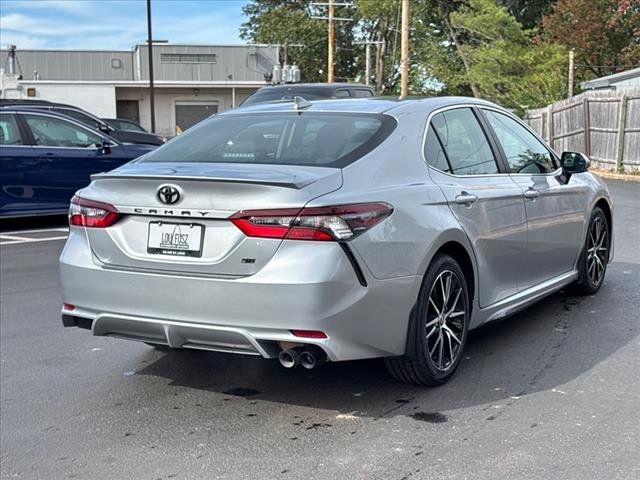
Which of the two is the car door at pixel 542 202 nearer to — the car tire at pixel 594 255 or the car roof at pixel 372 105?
the car tire at pixel 594 255

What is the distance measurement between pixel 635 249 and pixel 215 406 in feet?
19.6

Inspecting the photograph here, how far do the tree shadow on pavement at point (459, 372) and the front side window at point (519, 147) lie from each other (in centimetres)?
114

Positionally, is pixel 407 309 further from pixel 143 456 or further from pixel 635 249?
pixel 635 249

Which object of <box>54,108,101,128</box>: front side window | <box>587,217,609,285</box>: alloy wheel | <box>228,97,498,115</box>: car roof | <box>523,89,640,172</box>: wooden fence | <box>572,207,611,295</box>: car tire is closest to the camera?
<box>228,97,498,115</box>: car roof

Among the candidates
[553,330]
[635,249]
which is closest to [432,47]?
[635,249]

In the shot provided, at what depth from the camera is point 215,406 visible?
14.6 feet

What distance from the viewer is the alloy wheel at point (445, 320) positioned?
4.45 metres

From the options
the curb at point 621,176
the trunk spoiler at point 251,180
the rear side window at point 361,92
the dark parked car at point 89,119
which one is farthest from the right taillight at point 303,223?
the curb at point 621,176

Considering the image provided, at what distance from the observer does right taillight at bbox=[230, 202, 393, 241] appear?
3811 millimetres

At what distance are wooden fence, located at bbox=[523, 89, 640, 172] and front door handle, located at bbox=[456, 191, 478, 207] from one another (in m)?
16.6

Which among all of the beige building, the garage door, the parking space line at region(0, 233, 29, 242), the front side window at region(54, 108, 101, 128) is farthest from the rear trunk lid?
the garage door

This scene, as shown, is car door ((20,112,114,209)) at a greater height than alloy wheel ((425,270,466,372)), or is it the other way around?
car door ((20,112,114,209))

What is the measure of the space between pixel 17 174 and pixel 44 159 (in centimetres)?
43

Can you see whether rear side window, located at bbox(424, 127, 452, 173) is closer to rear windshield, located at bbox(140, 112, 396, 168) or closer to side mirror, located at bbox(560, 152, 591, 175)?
rear windshield, located at bbox(140, 112, 396, 168)
